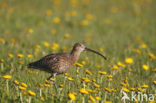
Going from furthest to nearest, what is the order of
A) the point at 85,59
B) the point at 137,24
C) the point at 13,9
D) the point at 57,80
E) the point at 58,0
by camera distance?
1. the point at 58,0
2. the point at 137,24
3. the point at 13,9
4. the point at 85,59
5. the point at 57,80

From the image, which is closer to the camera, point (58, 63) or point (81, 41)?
point (58, 63)

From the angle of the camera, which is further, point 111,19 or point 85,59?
point 111,19

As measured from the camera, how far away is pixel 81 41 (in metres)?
9.48

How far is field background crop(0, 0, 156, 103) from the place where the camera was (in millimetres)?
4602

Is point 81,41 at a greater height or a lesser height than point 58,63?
greater

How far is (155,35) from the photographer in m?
11.8

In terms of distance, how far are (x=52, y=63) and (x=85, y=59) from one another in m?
1.52

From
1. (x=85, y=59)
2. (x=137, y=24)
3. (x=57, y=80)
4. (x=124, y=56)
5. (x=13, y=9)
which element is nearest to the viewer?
(x=57, y=80)

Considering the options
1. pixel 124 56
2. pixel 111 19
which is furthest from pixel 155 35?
pixel 124 56

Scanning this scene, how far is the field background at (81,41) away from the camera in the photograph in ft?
15.1

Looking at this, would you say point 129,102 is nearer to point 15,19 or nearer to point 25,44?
point 25,44

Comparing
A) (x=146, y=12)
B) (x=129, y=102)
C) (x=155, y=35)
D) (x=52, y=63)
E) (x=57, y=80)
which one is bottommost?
(x=129, y=102)

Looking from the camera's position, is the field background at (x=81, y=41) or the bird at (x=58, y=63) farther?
the bird at (x=58, y=63)

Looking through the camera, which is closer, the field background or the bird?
the field background
